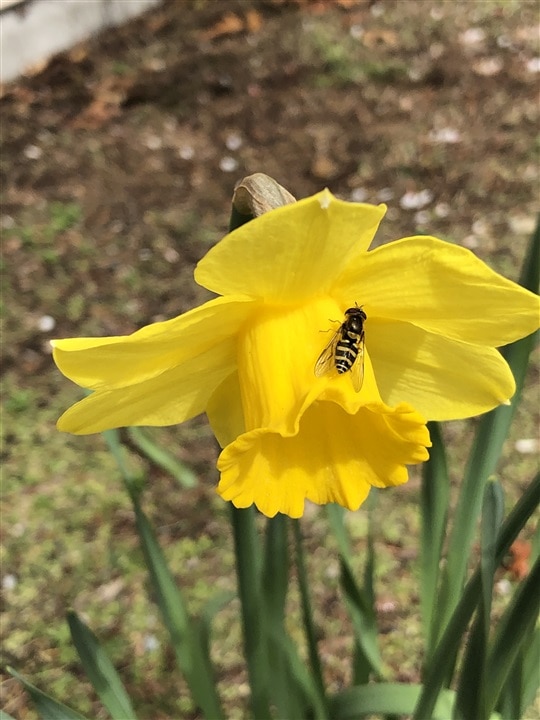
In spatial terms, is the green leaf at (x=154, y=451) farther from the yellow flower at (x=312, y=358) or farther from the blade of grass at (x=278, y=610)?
the yellow flower at (x=312, y=358)

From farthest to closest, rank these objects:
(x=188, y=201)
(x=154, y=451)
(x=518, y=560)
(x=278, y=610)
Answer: (x=188, y=201) → (x=518, y=560) → (x=154, y=451) → (x=278, y=610)

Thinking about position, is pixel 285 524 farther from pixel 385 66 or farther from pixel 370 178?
pixel 385 66

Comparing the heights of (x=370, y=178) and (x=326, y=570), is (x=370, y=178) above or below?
above

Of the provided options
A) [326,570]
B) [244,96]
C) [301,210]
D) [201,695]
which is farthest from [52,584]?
[244,96]

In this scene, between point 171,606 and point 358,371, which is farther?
point 171,606

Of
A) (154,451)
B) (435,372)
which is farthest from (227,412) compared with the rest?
(154,451)

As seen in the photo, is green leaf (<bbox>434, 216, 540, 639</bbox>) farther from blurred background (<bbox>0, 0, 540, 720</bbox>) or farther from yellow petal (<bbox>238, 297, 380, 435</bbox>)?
blurred background (<bbox>0, 0, 540, 720</bbox>)

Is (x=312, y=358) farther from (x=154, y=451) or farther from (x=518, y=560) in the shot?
(x=518, y=560)

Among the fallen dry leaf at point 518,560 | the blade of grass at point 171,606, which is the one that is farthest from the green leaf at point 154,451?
the fallen dry leaf at point 518,560
